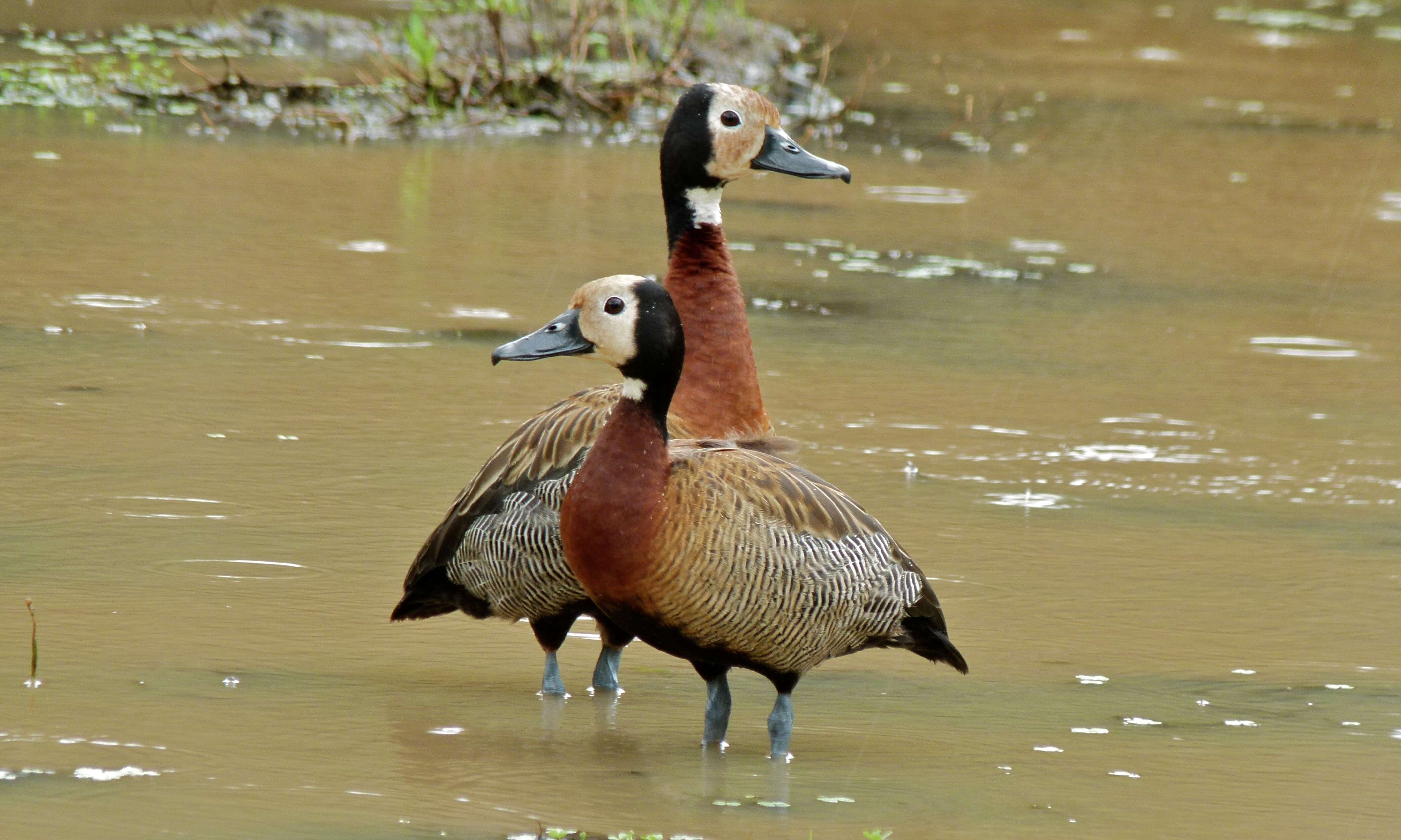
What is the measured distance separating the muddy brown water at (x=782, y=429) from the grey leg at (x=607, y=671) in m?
0.07

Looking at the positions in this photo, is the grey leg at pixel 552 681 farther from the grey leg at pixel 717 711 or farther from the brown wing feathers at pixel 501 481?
the grey leg at pixel 717 711

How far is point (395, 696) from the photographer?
5.36m

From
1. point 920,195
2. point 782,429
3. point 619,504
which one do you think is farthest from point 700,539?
point 920,195

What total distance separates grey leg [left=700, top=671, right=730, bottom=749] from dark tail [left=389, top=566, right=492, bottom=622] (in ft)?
2.73

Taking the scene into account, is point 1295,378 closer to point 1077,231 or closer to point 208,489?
point 1077,231

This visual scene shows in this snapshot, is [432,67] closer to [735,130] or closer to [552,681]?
[735,130]

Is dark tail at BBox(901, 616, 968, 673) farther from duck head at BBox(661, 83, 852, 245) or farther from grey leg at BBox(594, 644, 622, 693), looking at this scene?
duck head at BBox(661, 83, 852, 245)

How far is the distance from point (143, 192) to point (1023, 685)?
7.90 metres

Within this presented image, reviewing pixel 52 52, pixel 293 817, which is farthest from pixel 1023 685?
pixel 52 52

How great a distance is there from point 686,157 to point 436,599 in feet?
5.56

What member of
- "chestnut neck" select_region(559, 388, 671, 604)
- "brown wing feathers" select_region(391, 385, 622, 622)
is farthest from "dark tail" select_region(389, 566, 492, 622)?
"chestnut neck" select_region(559, 388, 671, 604)

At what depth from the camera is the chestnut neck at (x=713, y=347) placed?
5.89m

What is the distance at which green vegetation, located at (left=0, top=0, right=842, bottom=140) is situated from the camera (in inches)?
598

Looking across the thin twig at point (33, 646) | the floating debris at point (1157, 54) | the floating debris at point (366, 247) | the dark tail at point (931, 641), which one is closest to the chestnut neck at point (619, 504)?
the dark tail at point (931, 641)
